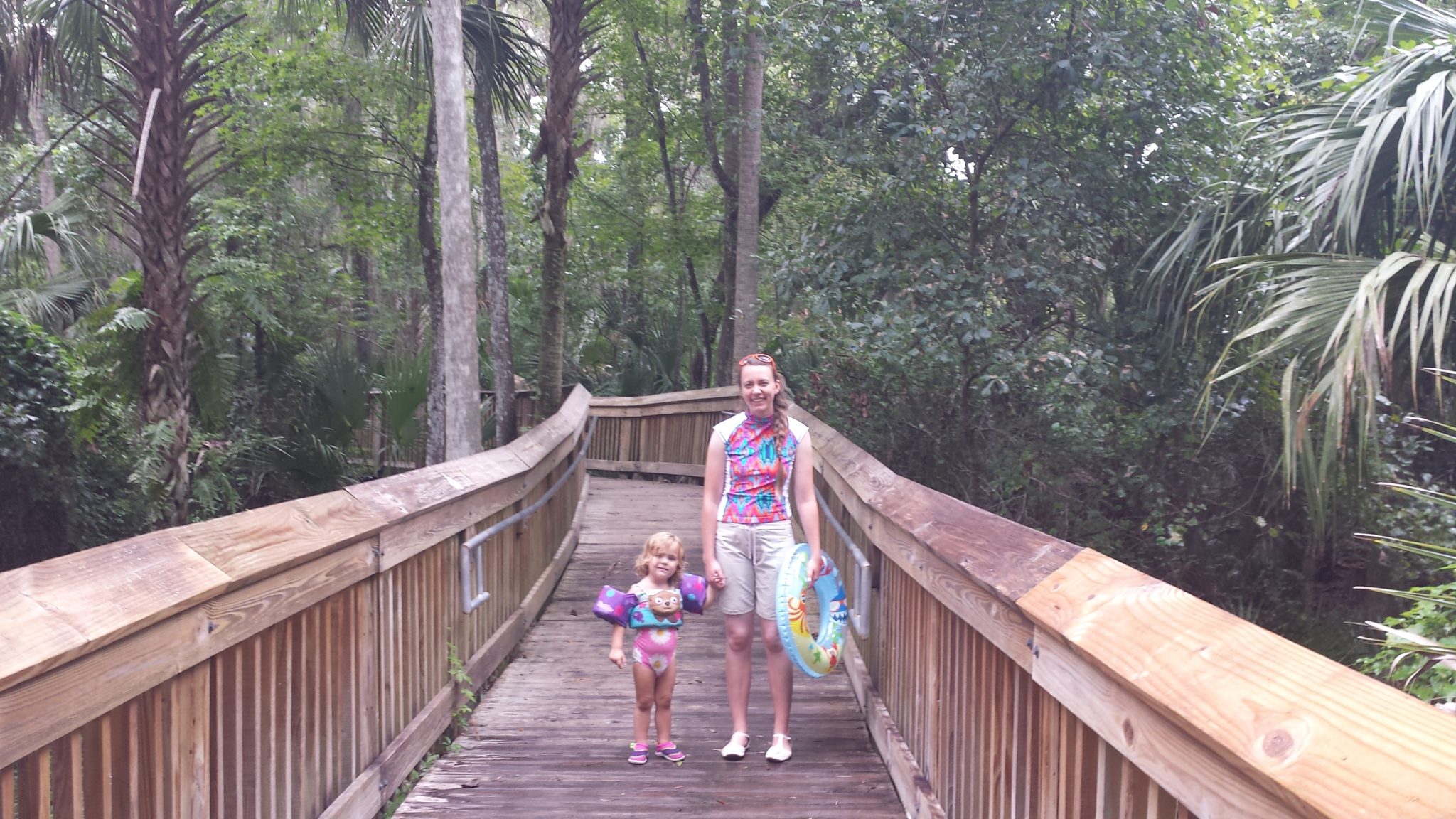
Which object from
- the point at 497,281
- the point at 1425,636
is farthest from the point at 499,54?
the point at 1425,636

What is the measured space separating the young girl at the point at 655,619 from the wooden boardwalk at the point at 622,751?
0.23 metres

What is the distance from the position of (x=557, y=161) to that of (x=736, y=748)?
873cm

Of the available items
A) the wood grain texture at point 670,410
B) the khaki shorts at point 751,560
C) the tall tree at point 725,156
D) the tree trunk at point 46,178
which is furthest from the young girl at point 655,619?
the tree trunk at point 46,178

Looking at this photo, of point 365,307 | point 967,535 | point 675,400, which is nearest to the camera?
point 967,535

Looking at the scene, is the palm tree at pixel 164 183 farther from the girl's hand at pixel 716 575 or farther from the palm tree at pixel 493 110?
the girl's hand at pixel 716 575

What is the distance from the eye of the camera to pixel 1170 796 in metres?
1.84

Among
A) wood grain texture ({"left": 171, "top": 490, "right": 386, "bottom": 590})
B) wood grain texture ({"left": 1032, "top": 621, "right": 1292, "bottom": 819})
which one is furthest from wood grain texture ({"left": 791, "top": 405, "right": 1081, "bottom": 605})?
wood grain texture ({"left": 171, "top": 490, "right": 386, "bottom": 590})

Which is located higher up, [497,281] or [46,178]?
Result: [46,178]

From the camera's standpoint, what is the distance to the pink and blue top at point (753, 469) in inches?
188

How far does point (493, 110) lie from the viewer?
41.3 ft

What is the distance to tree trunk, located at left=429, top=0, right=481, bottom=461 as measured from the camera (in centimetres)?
871

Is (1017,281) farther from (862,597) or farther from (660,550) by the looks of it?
(660,550)

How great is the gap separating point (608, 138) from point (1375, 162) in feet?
60.4

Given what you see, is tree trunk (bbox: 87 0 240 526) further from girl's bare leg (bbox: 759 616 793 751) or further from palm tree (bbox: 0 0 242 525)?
girl's bare leg (bbox: 759 616 793 751)
